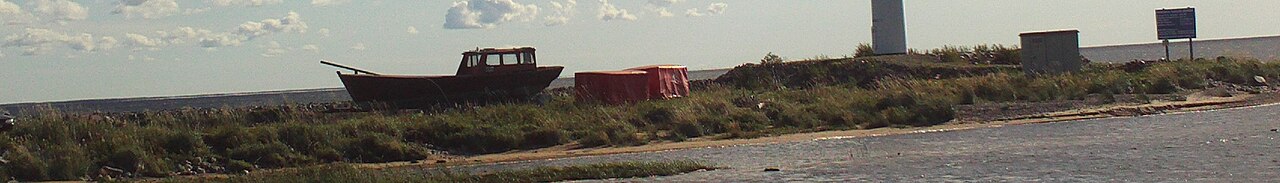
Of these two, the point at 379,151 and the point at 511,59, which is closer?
the point at 379,151

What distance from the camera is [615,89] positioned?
117 feet

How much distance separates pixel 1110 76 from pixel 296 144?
20.4 meters

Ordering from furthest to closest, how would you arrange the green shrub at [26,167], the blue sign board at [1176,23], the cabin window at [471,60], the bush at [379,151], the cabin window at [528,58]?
the blue sign board at [1176,23], the cabin window at [528,58], the cabin window at [471,60], the bush at [379,151], the green shrub at [26,167]

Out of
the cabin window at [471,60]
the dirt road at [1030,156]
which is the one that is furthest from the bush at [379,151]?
the cabin window at [471,60]

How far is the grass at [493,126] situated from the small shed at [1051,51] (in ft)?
4.12

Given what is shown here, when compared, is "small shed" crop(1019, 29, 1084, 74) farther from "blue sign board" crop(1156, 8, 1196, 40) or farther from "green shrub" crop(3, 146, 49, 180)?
"green shrub" crop(3, 146, 49, 180)

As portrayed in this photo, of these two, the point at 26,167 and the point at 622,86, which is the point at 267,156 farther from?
the point at 622,86

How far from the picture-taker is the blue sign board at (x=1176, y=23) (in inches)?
1930

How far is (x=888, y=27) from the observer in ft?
170

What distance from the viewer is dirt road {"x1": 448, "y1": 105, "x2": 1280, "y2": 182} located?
1823 centimetres

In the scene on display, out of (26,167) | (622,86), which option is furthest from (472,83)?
(26,167)

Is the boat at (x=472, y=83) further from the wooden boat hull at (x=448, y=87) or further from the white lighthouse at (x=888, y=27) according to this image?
the white lighthouse at (x=888, y=27)

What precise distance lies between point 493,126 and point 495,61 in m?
14.0

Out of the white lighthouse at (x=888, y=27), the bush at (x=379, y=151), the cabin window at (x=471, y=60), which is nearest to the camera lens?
the bush at (x=379, y=151)
